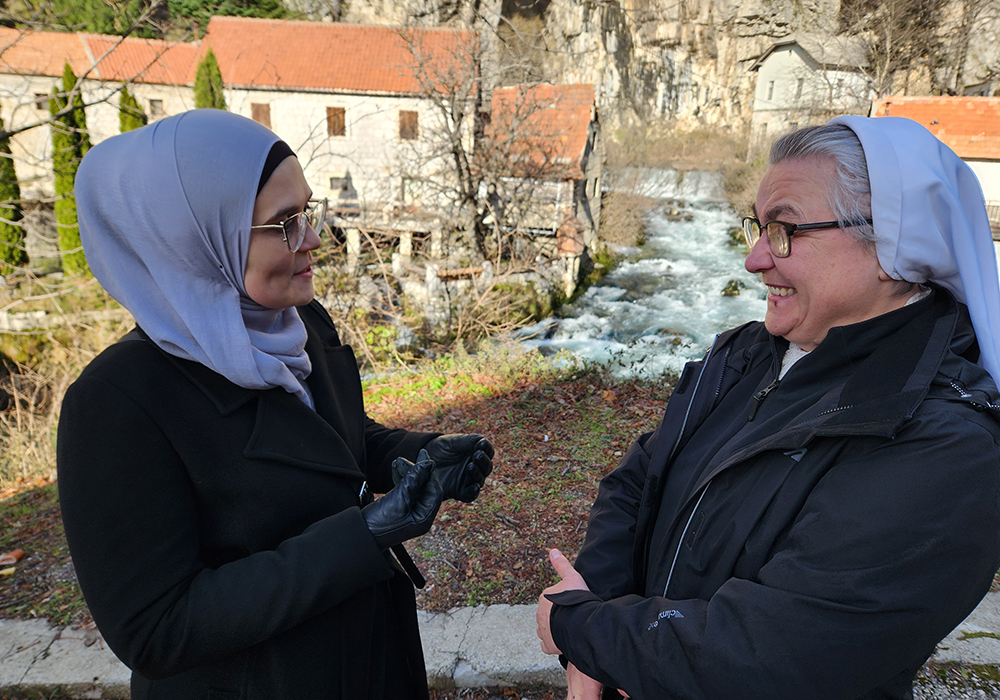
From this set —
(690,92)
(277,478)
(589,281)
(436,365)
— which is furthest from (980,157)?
(690,92)

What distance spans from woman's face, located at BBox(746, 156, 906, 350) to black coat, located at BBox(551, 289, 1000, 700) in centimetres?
8

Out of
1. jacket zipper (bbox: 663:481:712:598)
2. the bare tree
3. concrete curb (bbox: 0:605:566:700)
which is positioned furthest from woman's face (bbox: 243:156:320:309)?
the bare tree

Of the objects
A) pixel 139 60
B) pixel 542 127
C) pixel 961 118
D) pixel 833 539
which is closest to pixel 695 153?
pixel 961 118

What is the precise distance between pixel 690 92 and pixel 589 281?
75.9ft

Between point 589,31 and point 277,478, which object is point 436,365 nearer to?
point 277,478

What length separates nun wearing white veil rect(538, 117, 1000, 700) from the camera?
1078 mm

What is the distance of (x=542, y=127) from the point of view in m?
15.0

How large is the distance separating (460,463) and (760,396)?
32.7 inches

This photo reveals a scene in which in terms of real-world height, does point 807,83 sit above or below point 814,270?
above

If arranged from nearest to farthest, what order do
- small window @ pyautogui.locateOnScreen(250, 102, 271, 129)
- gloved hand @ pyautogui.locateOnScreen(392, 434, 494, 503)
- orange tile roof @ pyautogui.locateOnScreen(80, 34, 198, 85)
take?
gloved hand @ pyautogui.locateOnScreen(392, 434, 494, 503) < orange tile roof @ pyautogui.locateOnScreen(80, 34, 198, 85) < small window @ pyautogui.locateOnScreen(250, 102, 271, 129)

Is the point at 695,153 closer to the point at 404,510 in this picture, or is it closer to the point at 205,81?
the point at 205,81

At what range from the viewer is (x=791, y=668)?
111cm

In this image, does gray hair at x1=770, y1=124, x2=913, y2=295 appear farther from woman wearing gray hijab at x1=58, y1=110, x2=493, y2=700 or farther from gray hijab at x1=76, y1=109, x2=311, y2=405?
gray hijab at x1=76, y1=109, x2=311, y2=405

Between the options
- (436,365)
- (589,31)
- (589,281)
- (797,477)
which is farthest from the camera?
(589,31)
